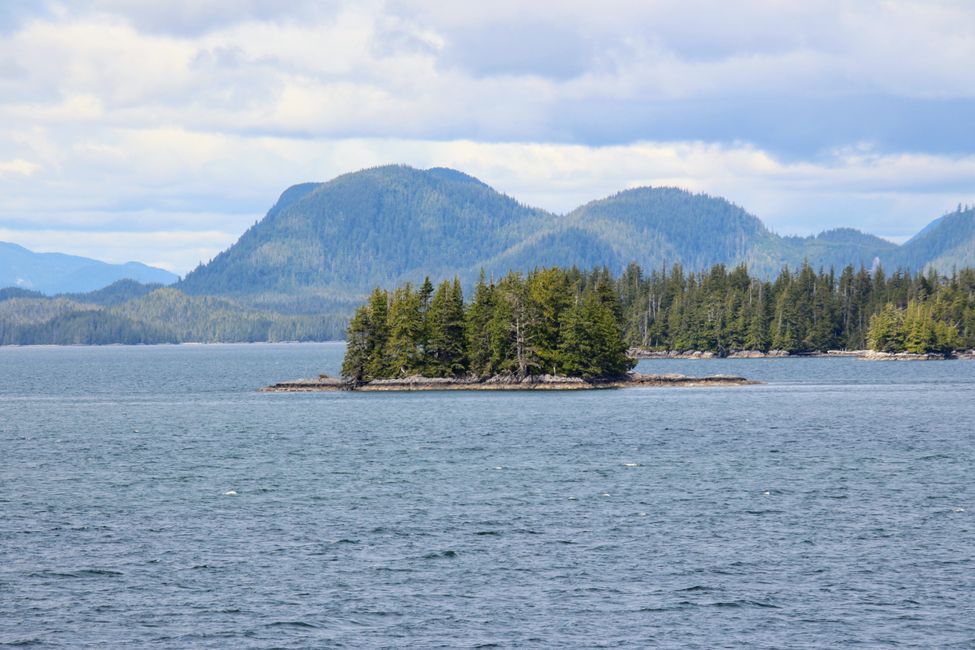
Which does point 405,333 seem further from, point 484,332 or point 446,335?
point 484,332

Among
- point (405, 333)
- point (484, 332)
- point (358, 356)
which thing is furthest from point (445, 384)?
point (358, 356)

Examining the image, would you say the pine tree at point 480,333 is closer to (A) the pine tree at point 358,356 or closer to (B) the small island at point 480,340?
(B) the small island at point 480,340

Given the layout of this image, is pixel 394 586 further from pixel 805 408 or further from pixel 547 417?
pixel 805 408

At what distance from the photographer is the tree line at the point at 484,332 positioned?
520 ft

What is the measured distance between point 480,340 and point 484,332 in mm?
1595

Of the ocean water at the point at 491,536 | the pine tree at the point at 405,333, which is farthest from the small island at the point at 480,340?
the ocean water at the point at 491,536

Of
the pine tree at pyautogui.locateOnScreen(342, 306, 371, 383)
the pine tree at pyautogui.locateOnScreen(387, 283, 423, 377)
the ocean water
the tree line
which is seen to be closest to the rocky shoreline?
the tree line

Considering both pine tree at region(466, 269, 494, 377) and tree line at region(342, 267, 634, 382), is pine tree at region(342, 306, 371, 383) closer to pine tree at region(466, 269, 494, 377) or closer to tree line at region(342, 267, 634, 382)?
tree line at region(342, 267, 634, 382)

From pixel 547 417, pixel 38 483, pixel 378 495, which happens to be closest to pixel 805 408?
pixel 547 417

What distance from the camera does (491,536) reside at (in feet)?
178

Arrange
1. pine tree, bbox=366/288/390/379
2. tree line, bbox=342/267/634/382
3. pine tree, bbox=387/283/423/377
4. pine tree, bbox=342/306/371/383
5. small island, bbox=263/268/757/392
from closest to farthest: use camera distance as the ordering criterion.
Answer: pine tree, bbox=387/283/423/377 → tree line, bbox=342/267/634/382 → small island, bbox=263/268/757/392 → pine tree, bbox=366/288/390/379 → pine tree, bbox=342/306/371/383

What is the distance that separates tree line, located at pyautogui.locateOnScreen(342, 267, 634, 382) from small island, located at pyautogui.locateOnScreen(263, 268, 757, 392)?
14 centimetres

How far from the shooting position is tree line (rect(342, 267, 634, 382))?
520 feet

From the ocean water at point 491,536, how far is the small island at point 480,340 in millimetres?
50271
